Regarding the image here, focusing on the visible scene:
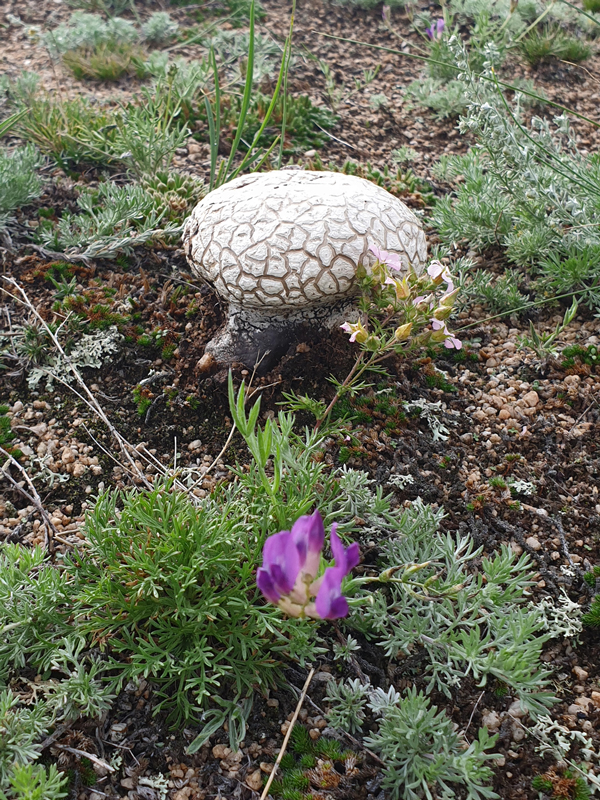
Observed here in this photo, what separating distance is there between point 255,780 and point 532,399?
66.4 inches

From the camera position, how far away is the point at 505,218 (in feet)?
9.84

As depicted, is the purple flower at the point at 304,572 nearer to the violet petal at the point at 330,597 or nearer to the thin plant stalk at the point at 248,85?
the violet petal at the point at 330,597

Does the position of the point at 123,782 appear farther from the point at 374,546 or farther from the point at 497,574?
the point at 497,574

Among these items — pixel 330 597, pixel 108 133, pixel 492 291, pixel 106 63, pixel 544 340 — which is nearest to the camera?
pixel 330 597

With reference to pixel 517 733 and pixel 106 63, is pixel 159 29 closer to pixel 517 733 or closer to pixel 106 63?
pixel 106 63

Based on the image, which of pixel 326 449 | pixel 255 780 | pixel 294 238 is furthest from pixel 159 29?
pixel 255 780

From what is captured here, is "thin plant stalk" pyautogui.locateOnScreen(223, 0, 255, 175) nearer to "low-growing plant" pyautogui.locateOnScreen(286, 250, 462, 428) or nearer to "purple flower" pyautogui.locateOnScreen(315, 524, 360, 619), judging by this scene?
"low-growing plant" pyautogui.locateOnScreen(286, 250, 462, 428)

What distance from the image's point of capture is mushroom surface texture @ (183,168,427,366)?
7.09ft

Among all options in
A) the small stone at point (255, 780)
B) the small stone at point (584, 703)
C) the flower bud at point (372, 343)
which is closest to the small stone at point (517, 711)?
the small stone at point (584, 703)

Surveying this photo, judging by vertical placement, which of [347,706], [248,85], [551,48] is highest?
[248,85]

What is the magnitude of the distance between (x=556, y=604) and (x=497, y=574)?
→ 1.35 ft

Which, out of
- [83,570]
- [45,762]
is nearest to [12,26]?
[83,570]

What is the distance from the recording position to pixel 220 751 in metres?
1.70

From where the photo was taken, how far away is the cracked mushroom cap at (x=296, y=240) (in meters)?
2.16
